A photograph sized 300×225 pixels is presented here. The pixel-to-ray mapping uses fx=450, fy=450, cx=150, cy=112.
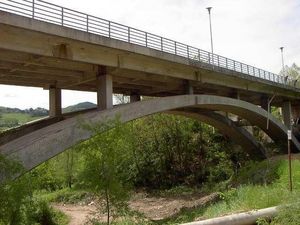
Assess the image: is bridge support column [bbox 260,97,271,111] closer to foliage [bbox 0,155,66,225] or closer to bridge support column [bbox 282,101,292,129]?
bridge support column [bbox 282,101,292,129]

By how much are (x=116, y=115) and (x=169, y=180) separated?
25.7 metres

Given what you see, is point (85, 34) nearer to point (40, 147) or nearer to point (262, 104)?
point (40, 147)

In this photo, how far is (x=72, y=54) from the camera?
18.1 meters

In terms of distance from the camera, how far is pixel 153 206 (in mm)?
33906

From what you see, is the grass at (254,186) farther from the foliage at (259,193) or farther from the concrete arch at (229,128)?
the concrete arch at (229,128)

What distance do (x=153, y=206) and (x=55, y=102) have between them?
14.0 meters

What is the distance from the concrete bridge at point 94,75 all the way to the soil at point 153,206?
6145mm

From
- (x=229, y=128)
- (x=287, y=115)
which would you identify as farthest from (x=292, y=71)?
(x=229, y=128)

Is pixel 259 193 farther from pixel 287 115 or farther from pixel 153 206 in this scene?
pixel 287 115

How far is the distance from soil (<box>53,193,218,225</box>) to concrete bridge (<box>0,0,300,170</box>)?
615 centimetres

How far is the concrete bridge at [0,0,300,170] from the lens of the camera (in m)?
15.7

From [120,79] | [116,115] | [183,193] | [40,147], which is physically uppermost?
[120,79]

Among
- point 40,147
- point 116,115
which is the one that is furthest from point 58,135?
point 116,115

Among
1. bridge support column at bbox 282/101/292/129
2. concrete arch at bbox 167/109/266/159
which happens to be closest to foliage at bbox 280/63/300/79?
bridge support column at bbox 282/101/292/129
